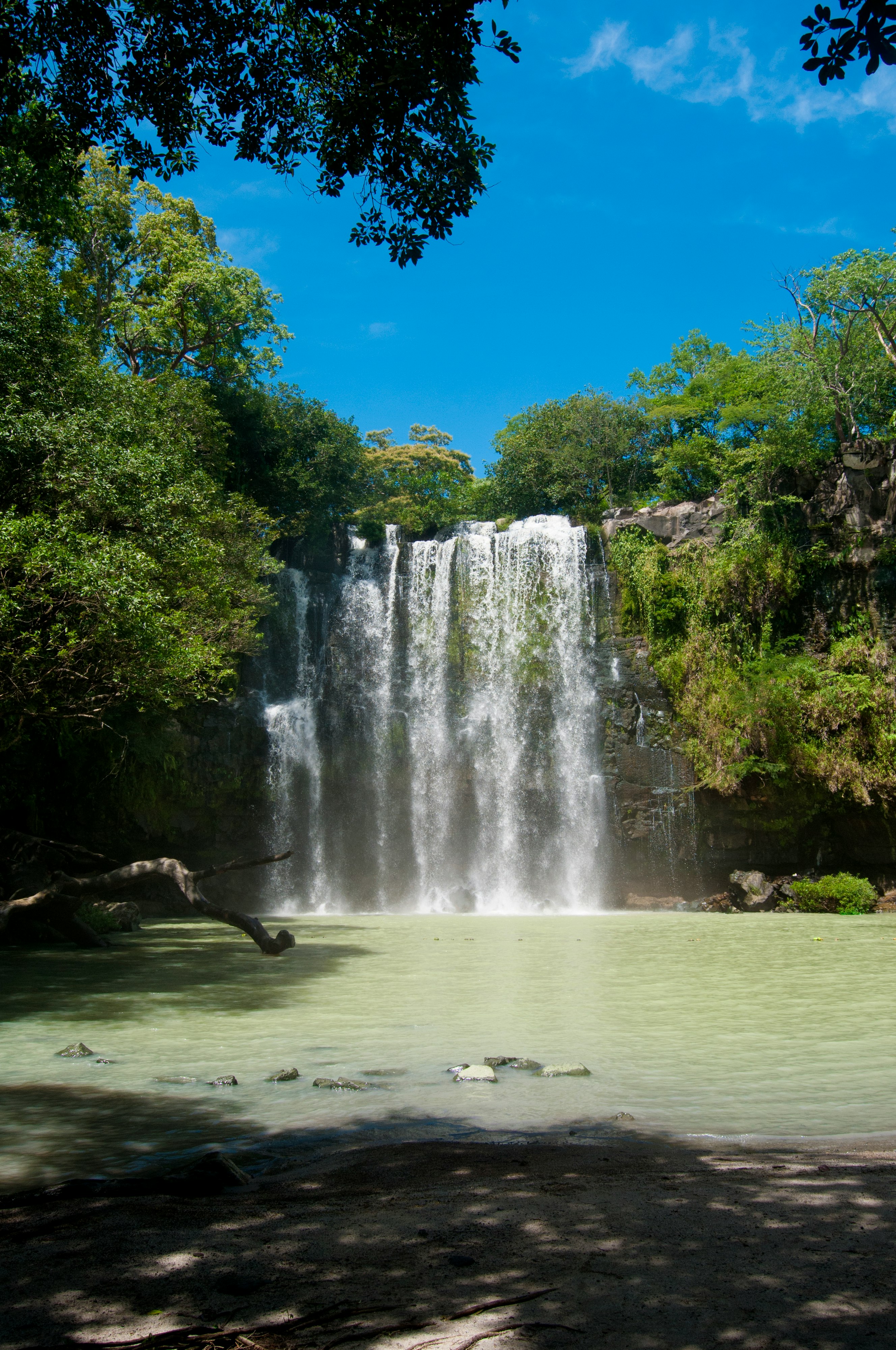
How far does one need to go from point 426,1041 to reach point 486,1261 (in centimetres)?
435

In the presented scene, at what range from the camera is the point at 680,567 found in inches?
974

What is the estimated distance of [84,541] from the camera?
11094mm

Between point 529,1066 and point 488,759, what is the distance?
18445 millimetres

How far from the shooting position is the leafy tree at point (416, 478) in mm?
42125

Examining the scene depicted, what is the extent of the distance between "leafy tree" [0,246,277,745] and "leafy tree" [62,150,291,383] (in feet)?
36.4

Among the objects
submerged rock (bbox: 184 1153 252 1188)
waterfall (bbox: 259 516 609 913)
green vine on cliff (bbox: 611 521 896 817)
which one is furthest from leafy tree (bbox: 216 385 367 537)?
submerged rock (bbox: 184 1153 252 1188)

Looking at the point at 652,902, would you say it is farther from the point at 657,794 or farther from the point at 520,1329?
the point at 520,1329

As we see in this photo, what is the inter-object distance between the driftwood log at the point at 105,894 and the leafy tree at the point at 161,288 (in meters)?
17.9

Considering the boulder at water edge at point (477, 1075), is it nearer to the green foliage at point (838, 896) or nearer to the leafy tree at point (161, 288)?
the green foliage at point (838, 896)

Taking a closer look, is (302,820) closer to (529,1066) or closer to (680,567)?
(680,567)

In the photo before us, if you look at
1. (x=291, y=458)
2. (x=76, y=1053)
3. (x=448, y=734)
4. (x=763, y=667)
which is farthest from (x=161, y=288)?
(x=76, y=1053)

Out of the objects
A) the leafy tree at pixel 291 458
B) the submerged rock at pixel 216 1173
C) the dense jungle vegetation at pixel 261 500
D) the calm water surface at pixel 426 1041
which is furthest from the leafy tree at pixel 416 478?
the submerged rock at pixel 216 1173

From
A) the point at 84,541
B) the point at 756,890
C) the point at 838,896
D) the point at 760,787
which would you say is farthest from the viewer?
the point at 760,787

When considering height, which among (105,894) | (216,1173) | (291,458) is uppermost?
(291,458)
